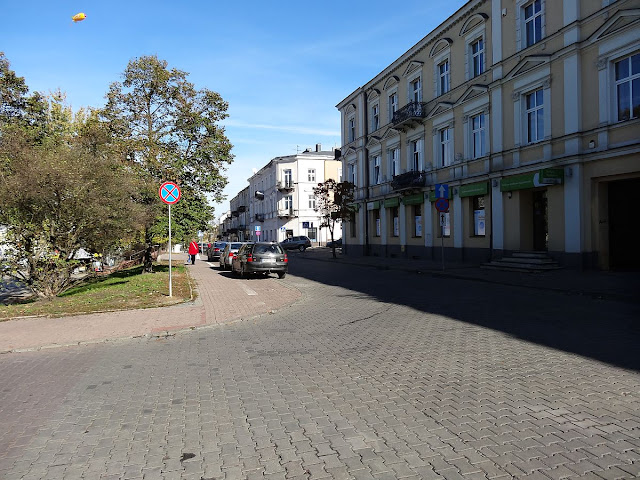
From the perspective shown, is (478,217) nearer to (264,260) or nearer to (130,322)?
(264,260)

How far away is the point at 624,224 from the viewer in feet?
56.7

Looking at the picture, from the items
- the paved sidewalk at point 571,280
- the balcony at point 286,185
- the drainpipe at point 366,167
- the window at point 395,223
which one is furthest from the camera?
the balcony at point 286,185

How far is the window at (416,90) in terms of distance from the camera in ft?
92.0

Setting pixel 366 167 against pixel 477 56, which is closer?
pixel 477 56

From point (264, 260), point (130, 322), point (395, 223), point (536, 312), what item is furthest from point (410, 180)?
point (130, 322)

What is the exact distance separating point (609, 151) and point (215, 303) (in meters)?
14.3

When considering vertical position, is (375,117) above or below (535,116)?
above

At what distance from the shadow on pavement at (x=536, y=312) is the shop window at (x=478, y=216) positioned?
→ 292 inches

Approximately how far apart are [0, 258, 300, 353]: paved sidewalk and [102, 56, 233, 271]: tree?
7.96 meters

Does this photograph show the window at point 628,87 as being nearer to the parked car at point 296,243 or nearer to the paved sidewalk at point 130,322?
the paved sidewalk at point 130,322

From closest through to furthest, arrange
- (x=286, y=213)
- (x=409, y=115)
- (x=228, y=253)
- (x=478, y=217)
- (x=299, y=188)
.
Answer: (x=478, y=217)
(x=228, y=253)
(x=409, y=115)
(x=299, y=188)
(x=286, y=213)

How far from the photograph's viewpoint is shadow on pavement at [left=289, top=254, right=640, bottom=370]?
6.53 m

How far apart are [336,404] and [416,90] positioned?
89.3 feet

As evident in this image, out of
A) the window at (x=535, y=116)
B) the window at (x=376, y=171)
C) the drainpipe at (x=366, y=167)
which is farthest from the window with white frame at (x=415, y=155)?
the window at (x=535, y=116)
